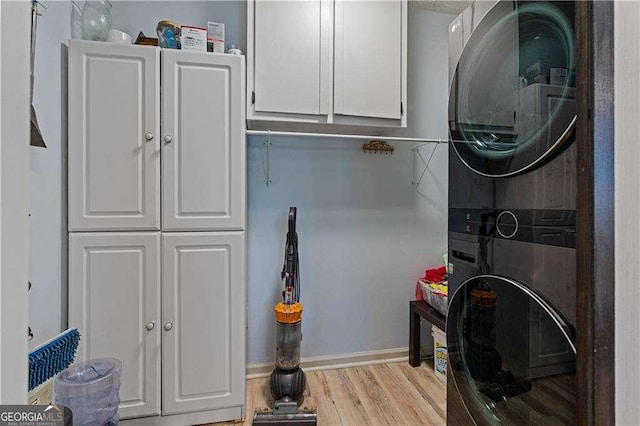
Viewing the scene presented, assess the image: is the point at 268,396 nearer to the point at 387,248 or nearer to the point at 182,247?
the point at 182,247

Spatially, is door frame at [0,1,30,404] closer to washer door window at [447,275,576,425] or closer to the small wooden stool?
washer door window at [447,275,576,425]

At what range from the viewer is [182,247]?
1.46 meters

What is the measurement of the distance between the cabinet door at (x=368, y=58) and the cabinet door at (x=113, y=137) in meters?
0.94

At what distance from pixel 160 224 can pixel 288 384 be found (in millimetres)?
1039

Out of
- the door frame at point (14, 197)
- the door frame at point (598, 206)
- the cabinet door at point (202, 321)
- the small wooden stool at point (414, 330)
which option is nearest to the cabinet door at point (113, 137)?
the cabinet door at point (202, 321)

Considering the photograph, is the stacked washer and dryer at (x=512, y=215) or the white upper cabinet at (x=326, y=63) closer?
the stacked washer and dryer at (x=512, y=215)

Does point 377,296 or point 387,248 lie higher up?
point 387,248

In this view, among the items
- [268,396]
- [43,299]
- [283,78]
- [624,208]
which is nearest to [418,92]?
[283,78]

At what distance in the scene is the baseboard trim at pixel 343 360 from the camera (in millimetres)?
1951

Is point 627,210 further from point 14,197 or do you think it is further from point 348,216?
point 348,216

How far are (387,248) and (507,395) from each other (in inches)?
51.5

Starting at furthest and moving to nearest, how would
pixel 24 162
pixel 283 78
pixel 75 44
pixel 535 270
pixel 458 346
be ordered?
pixel 283 78 < pixel 75 44 < pixel 458 346 < pixel 535 270 < pixel 24 162

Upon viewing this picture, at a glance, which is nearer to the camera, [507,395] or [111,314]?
[507,395]

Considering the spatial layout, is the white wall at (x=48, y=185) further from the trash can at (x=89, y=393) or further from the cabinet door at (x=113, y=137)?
the trash can at (x=89, y=393)
